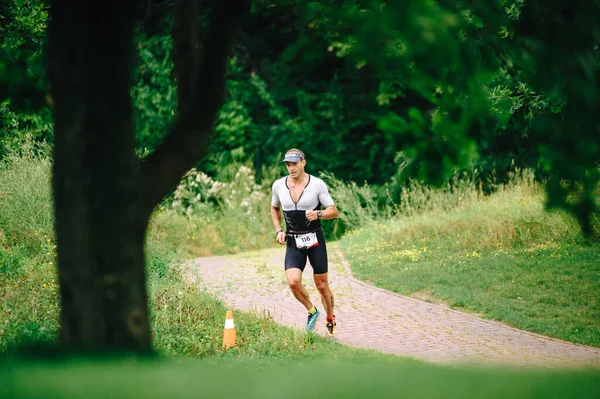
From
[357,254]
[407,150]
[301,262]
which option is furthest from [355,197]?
[407,150]

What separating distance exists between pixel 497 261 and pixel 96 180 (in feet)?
32.9

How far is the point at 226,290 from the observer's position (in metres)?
13.0

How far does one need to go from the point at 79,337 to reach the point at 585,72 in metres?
3.46

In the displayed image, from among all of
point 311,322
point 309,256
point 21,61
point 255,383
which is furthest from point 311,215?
point 255,383

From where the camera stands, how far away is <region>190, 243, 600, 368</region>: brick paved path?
8539mm

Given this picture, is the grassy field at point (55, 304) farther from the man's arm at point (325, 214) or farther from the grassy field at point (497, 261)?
the grassy field at point (497, 261)

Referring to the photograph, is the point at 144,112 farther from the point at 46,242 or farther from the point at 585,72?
the point at 585,72

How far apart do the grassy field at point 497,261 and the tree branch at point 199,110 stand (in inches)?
242

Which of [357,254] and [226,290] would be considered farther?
[357,254]

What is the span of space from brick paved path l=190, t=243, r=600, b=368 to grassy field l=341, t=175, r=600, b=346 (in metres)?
0.41

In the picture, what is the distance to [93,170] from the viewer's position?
4.71 metres

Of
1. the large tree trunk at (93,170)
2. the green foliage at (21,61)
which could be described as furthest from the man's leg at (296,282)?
the large tree trunk at (93,170)

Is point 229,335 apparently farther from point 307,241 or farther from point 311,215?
point 311,215

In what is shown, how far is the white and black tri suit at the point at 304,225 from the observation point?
9.29 m
